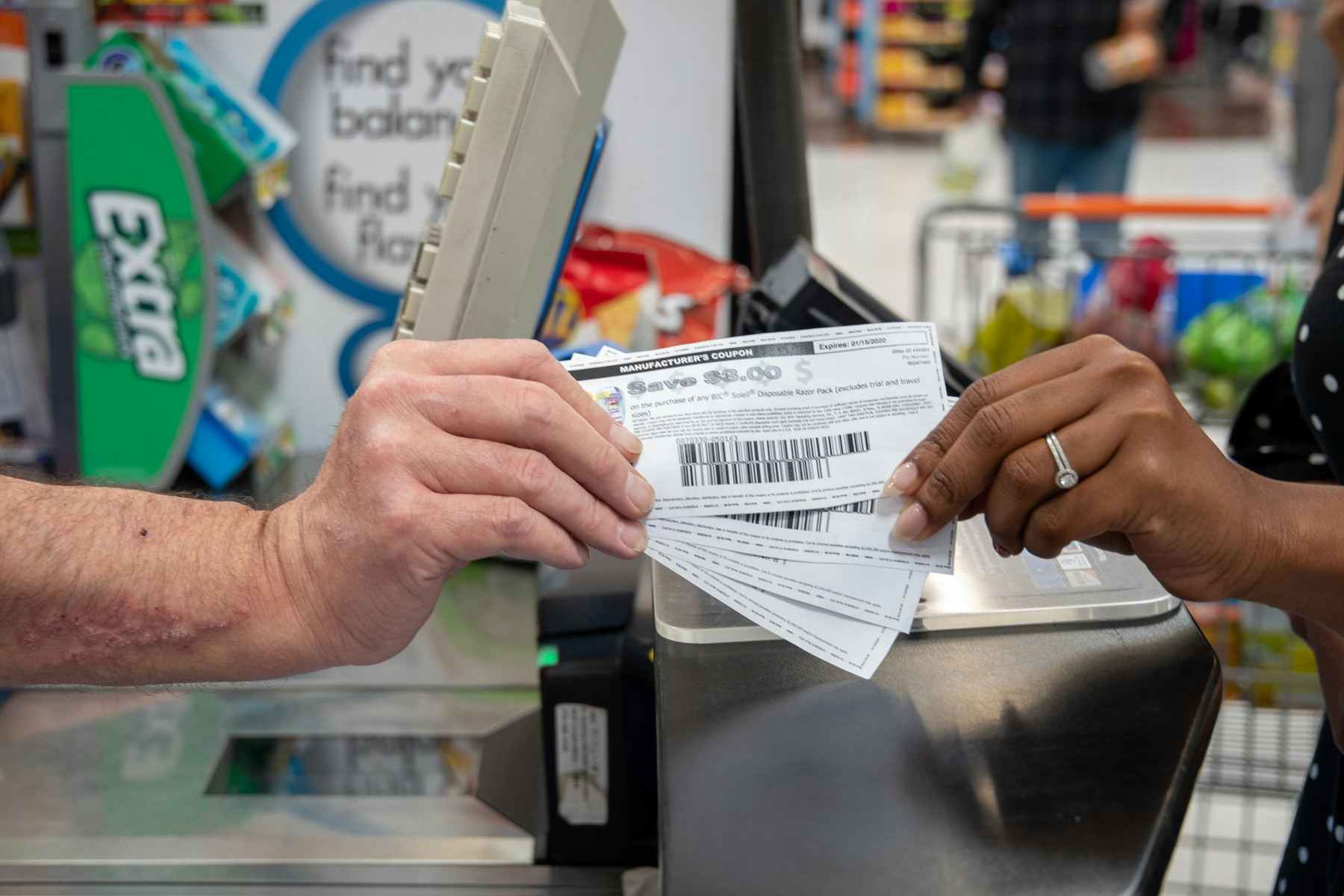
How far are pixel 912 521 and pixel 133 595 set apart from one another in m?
0.49

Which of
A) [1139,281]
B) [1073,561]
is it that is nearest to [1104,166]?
[1139,281]

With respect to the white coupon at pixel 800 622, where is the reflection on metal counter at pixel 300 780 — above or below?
below

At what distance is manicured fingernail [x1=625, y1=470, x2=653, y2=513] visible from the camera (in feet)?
2.46

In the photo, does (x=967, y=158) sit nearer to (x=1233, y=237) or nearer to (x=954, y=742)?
(x=1233, y=237)

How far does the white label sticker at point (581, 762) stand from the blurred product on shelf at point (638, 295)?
2.36ft

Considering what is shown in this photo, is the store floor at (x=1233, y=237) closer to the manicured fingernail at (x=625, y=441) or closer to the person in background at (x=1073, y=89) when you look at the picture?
the person in background at (x=1073, y=89)

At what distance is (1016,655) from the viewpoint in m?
0.80

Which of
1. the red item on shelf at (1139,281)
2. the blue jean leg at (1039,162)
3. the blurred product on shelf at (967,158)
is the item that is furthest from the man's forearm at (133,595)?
the blurred product on shelf at (967,158)

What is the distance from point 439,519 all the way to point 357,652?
14 centimetres

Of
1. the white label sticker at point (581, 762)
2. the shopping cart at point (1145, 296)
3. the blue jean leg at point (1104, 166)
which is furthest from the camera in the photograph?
the blue jean leg at point (1104, 166)

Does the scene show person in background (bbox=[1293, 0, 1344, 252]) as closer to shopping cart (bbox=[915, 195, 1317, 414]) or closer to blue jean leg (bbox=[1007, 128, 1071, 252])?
shopping cart (bbox=[915, 195, 1317, 414])

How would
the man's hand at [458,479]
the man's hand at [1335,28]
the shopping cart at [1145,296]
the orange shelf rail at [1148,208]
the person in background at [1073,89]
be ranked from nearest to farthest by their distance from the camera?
the man's hand at [458,479] → the man's hand at [1335,28] → the shopping cart at [1145,296] → the orange shelf rail at [1148,208] → the person in background at [1073,89]

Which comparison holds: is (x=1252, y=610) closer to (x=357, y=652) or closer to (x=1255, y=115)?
(x=357, y=652)

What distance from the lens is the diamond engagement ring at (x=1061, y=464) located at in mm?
708
